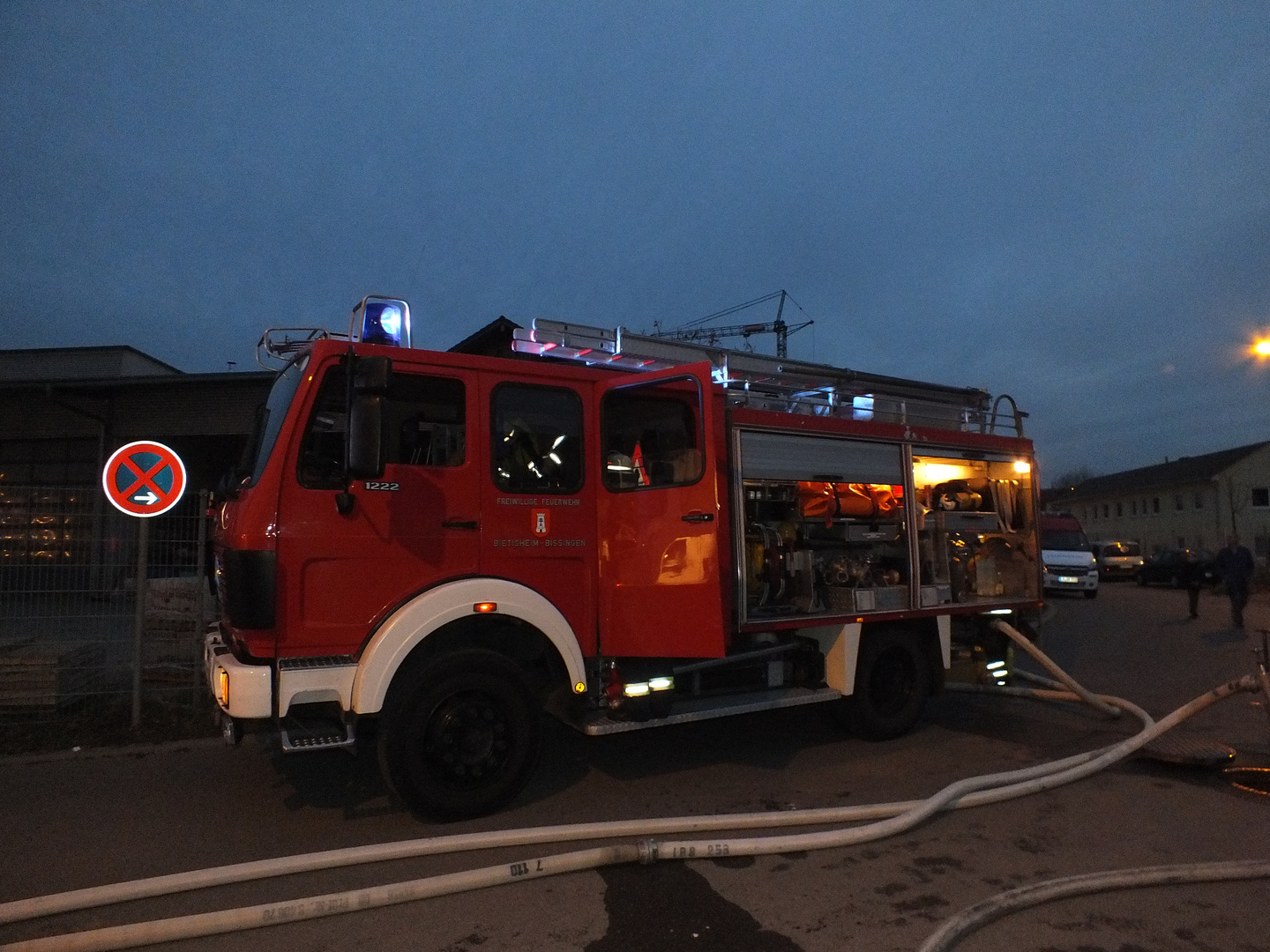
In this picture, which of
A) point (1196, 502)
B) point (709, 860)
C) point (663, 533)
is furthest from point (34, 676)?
point (1196, 502)

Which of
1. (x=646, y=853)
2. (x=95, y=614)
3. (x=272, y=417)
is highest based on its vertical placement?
(x=272, y=417)

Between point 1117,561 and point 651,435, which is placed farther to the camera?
point 1117,561

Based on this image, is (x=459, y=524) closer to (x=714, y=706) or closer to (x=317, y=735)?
(x=317, y=735)

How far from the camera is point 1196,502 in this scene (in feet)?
147

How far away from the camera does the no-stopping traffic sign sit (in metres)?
6.53

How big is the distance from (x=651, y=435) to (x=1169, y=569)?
29.2m

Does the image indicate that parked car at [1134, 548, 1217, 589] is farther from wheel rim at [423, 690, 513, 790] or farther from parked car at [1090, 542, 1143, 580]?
wheel rim at [423, 690, 513, 790]

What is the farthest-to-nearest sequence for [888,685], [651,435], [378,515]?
[888,685] → [651,435] → [378,515]

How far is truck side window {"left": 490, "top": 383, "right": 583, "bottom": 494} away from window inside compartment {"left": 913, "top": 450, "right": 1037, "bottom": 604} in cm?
314

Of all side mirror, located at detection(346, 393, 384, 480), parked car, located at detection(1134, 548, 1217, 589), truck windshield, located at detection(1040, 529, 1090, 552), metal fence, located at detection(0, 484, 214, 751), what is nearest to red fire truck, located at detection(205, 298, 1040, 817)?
side mirror, located at detection(346, 393, 384, 480)

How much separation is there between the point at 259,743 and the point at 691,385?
15.0ft

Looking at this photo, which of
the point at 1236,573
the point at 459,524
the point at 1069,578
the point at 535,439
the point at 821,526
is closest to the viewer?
the point at 459,524

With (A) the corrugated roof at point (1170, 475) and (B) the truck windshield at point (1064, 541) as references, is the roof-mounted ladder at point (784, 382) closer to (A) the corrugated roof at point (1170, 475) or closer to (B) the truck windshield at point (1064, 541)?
(B) the truck windshield at point (1064, 541)

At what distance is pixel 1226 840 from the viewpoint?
465 cm
